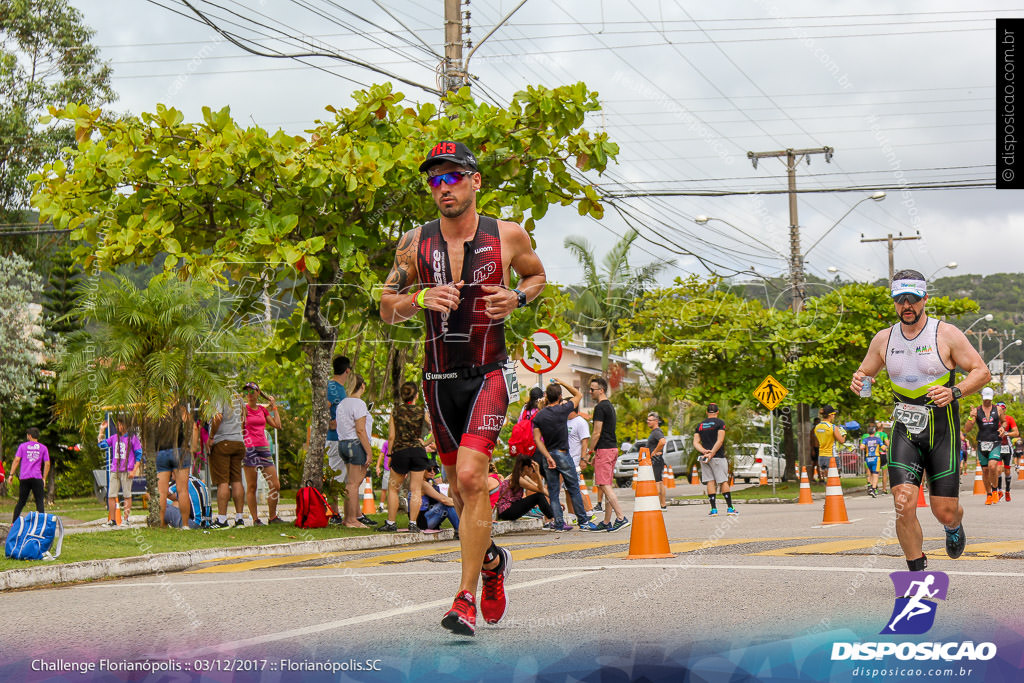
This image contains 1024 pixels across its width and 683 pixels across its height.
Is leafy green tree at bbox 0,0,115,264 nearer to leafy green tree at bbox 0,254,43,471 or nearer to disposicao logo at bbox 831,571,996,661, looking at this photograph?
leafy green tree at bbox 0,254,43,471

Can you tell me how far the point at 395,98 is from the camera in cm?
1430

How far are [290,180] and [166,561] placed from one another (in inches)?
187

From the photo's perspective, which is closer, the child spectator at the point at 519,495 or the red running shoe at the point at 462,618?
the red running shoe at the point at 462,618

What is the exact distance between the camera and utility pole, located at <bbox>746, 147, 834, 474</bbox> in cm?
3331

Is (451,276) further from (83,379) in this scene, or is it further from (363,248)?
(83,379)

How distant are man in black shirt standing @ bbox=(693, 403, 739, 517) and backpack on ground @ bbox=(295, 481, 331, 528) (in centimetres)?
746

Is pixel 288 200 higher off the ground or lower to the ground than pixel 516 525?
higher

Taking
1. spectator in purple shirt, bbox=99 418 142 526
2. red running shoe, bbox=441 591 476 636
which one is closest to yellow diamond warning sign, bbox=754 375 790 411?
spectator in purple shirt, bbox=99 418 142 526

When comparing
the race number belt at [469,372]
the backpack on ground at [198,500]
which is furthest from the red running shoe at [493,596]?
the backpack on ground at [198,500]

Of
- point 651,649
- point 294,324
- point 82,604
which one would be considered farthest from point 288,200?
point 651,649

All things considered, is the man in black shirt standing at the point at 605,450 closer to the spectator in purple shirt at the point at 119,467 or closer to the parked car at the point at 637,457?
the spectator in purple shirt at the point at 119,467

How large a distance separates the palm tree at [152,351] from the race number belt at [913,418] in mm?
10113

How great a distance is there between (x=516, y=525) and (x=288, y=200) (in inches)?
232

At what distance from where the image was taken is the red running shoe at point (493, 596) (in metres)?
5.80
